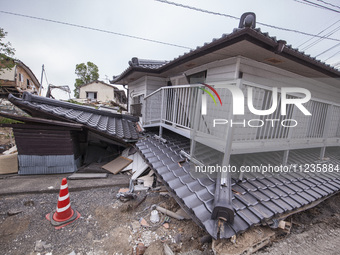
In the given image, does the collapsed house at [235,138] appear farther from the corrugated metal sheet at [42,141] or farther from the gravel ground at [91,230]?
the gravel ground at [91,230]

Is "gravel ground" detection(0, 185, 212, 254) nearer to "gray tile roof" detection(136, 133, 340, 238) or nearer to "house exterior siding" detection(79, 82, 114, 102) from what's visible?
"gray tile roof" detection(136, 133, 340, 238)

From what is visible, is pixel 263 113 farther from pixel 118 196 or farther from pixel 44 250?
pixel 44 250

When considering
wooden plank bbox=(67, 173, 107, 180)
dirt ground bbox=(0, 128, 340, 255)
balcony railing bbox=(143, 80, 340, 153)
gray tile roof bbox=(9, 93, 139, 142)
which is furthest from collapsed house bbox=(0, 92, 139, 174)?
balcony railing bbox=(143, 80, 340, 153)

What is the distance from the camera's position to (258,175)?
291 centimetres

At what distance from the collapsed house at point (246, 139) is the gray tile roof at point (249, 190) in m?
0.01

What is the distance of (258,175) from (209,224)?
1858 mm

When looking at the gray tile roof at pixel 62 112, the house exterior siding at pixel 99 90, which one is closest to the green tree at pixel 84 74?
the house exterior siding at pixel 99 90

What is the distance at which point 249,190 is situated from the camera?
238 centimetres

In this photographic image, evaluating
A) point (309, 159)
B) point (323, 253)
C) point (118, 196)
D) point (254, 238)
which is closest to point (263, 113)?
point (254, 238)

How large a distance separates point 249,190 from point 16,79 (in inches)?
1230

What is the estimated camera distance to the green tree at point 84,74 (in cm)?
2838

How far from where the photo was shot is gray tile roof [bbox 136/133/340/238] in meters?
1.87

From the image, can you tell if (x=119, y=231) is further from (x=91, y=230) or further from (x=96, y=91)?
(x=96, y=91)

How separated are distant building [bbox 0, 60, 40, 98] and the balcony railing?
25.1m
